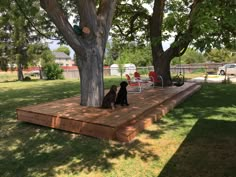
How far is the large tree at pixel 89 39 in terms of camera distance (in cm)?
578

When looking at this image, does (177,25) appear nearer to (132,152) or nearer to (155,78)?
(155,78)

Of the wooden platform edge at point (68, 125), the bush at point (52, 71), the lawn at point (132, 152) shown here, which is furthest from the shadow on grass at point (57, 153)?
the bush at point (52, 71)

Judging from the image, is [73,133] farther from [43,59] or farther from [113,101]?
[43,59]

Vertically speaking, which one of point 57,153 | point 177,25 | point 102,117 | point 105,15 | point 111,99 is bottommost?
point 57,153

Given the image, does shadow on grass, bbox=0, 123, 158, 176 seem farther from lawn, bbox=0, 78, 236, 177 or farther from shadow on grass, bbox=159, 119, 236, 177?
shadow on grass, bbox=159, 119, 236, 177

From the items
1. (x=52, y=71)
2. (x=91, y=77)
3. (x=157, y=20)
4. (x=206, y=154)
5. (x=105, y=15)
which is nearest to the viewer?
(x=206, y=154)

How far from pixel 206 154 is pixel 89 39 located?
12.4 ft

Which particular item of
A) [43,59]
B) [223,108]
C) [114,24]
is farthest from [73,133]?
[43,59]

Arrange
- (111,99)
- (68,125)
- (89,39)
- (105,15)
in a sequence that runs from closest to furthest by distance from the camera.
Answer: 1. (68,125)
2. (111,99)
3. (89,39)
4. (105,15)

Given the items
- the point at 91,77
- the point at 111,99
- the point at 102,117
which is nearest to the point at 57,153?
the point at 102,117

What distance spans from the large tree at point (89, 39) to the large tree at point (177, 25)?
8.68ft

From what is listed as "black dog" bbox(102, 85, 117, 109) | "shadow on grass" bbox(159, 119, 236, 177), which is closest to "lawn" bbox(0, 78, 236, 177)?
"shadow on grass" bbox(159, 119, 236, 177)

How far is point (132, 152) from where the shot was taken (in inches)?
159

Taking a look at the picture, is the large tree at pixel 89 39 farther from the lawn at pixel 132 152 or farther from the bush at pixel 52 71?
the bush at pixel 52 71
